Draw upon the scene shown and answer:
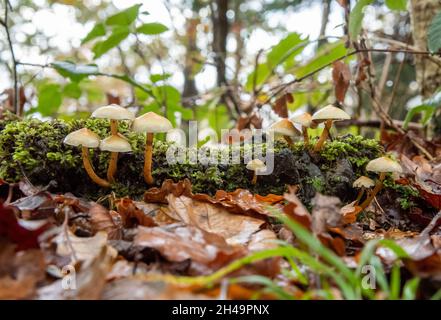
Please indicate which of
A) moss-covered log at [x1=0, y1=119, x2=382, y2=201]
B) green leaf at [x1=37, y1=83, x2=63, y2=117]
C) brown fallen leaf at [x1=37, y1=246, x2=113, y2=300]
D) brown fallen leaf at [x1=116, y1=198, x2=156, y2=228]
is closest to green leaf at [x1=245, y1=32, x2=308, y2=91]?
moss-covered log at [x1=0, y1=119, x2=382, y2=201]

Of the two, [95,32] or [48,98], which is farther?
[48,98]

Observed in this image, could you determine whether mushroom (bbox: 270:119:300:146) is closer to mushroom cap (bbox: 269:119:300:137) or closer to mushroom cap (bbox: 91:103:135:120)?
mushroom cap (bbox: 269:119:300:137)

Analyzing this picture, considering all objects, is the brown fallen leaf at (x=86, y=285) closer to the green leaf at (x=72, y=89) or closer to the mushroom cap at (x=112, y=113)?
the mushroom cap at (x=112, y=113)

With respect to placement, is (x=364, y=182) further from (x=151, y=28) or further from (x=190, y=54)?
(x=190, y=54)

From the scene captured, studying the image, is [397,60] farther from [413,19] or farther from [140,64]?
[140,64]

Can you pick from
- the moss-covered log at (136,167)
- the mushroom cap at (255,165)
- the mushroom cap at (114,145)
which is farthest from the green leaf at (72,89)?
the mushroom cap at (255,165)

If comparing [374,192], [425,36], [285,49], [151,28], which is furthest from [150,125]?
[425,36]
